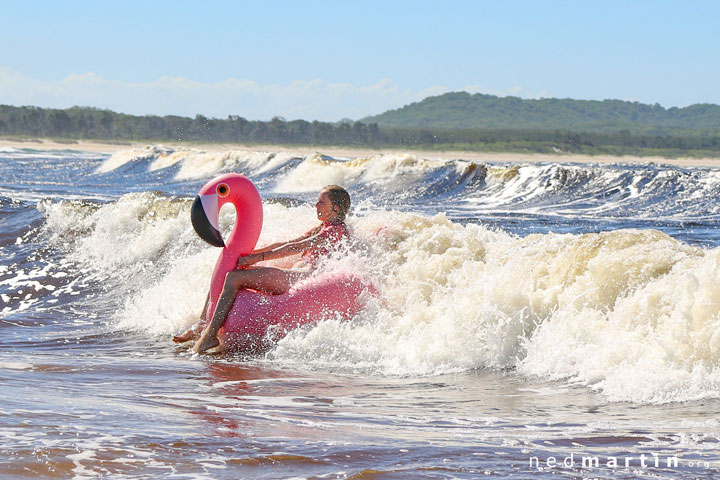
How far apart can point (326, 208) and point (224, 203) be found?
89 centimetres

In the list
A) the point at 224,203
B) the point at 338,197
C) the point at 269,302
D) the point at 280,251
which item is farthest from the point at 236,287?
the point at 338,197

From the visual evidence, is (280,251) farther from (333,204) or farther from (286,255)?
(333,204)

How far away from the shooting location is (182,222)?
46.3 ft

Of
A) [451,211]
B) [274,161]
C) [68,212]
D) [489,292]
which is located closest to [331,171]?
[274,161]

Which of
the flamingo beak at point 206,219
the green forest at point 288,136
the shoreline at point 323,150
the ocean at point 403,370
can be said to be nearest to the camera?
the ocean at point 403,370

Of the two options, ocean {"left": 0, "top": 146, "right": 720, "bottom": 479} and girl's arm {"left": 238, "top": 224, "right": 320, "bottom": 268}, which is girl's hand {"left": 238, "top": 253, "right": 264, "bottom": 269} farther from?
ocean {"left": 0, "top": 146, "right": 720, "bottom": 479}

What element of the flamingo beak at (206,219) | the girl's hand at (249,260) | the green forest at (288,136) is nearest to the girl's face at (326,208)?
the girl's hand at (249,260)

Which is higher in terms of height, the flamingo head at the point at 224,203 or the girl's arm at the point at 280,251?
the flamingo head at the point at 224,203

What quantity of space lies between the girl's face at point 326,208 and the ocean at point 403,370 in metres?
0.37

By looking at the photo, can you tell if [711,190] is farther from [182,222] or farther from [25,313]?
[25,313]

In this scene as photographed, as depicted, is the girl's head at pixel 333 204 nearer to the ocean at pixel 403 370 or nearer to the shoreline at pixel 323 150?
the ocean at pixel 403 370

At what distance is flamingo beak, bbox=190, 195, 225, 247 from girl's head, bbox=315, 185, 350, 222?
91 centimetres

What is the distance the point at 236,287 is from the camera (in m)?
8.33

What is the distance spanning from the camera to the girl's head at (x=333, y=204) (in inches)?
332
